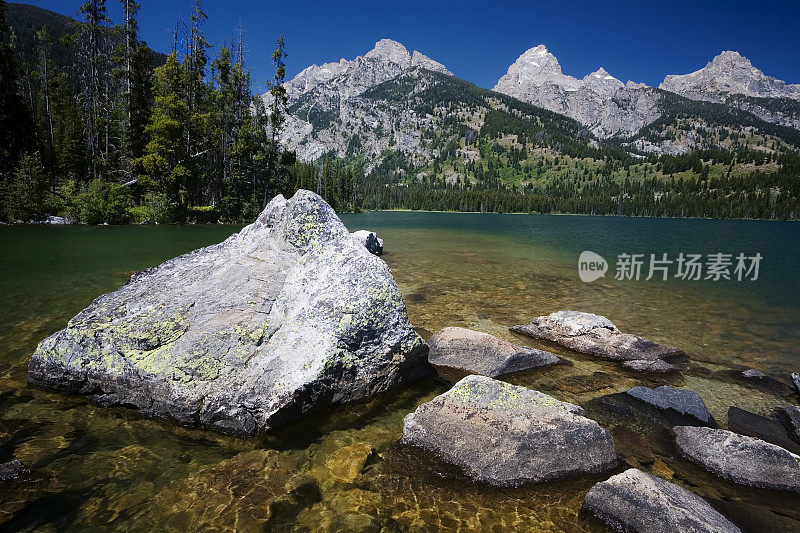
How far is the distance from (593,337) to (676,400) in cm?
364

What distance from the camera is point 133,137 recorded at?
46281mm

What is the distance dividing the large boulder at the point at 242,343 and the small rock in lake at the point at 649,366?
5792 mm

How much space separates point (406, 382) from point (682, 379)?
7.23 metres

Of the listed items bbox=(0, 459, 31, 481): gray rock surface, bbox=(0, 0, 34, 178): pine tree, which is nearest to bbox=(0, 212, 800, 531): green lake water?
bbox=(0, 459, 31, 481): gray rock surface

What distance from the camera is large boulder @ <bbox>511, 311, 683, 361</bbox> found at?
10578mm

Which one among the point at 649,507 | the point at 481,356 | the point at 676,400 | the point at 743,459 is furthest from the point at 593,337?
the point at 649,507

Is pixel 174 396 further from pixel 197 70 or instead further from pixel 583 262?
pixel 197 70

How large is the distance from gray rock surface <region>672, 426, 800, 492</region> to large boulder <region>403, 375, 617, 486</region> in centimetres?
151

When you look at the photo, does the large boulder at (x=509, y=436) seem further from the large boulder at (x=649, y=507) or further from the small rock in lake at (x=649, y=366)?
the small rock in lake at (x=649, y=366)

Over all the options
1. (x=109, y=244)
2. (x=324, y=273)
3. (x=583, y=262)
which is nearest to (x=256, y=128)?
(x=109, y=244)

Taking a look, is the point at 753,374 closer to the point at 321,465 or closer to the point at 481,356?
the point at 481,356

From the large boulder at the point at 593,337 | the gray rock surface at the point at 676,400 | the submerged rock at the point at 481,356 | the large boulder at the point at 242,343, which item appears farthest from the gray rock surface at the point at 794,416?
the large boulder at the point at 242,343

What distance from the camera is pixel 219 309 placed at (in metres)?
7.58

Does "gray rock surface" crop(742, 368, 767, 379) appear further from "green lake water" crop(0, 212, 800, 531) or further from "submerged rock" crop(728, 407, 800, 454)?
"submerged rock" crop(728, 407, 800, 454)
